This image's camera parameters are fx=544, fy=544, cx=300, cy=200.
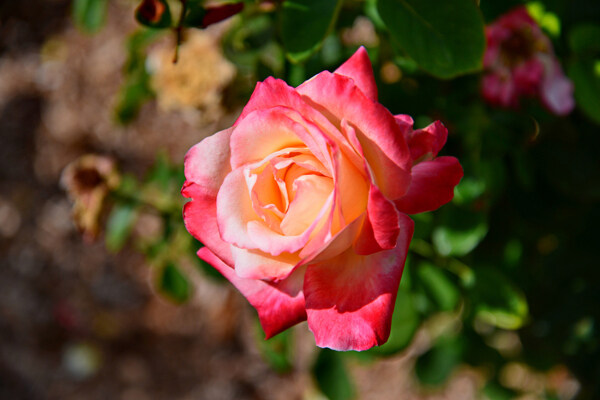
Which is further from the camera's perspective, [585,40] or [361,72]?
[585,40]

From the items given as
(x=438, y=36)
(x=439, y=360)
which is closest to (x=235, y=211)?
(x=438, y=36)

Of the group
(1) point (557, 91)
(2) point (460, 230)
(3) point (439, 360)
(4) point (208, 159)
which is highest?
(4) point (208, 159)

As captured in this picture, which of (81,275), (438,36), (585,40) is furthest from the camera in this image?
(81,275)

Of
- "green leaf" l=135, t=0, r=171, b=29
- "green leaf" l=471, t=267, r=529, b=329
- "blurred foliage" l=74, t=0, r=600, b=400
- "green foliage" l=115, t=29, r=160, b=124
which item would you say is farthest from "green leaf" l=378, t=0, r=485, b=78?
"green foliage" l=115, t=29, r=160, b=124

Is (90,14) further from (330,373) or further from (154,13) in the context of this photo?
(330,373)

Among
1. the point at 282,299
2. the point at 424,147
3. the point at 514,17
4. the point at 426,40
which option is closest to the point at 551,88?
the point at 514,17

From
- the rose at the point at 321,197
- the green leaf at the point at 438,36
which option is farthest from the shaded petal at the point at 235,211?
the green leaf at the point at 438,36

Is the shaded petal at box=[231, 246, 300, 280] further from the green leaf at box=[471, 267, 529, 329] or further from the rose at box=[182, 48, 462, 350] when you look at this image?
the green leaf at box=[471, 267, 529, 329]

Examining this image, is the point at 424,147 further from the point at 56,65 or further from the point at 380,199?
the point at 56,65
